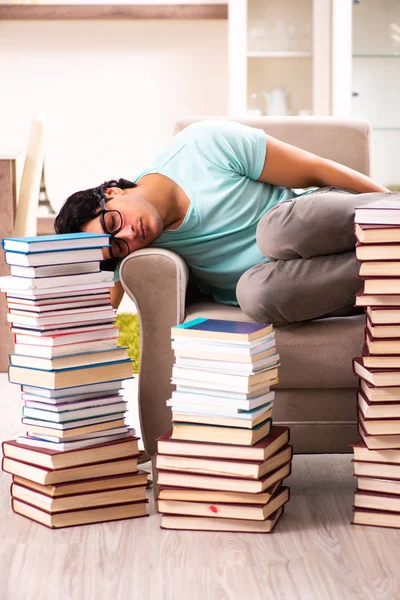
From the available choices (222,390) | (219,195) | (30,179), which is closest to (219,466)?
(222,390)

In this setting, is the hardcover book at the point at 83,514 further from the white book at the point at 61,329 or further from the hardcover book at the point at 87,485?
the white book at the point at 61,329

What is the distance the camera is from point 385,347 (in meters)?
1.67

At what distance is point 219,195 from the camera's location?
220 cm

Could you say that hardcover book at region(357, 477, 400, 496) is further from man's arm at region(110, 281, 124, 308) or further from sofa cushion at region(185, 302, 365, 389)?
man's arm at region(110, 281, 124, 308)

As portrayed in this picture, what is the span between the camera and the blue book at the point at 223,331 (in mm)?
1665

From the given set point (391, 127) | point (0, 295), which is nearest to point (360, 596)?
point (0, 295)

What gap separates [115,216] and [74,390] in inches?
19.6

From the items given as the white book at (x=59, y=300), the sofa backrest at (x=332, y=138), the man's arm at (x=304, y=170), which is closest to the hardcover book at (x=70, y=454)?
the white book at (x=59, y=300)

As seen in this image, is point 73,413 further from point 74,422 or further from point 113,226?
point 113,226

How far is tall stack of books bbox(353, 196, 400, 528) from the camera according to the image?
163 centimetres

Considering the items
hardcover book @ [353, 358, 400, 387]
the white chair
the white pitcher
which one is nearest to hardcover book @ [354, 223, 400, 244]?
hardcover book @ [353, 358, 400, 387]

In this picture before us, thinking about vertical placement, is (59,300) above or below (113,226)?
below

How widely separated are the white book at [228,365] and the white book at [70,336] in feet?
0.60

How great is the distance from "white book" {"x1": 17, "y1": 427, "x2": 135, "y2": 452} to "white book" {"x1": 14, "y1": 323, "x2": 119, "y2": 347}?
21 centimetres
